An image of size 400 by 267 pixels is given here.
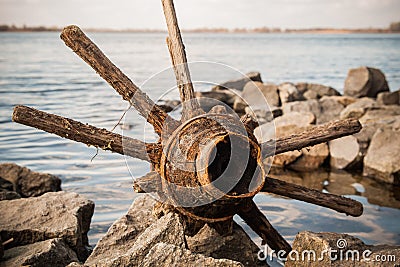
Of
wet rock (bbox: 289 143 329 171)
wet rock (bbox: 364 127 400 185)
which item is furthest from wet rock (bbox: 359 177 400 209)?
wet rock (bbox: 289 143 329 171)

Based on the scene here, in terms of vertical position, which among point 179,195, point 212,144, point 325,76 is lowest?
point 325,76

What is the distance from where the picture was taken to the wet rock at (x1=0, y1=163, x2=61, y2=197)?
714 cm

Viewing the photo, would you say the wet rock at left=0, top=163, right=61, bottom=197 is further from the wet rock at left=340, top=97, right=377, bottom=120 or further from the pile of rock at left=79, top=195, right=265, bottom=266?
the wet rock at left=340, top=97, right=377, bottom=120

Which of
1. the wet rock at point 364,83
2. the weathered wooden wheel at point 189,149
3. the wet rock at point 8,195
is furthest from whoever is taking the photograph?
the wet rock at point 364,83

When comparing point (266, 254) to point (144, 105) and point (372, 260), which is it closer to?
point (372, 260)

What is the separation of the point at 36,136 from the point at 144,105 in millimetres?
7737

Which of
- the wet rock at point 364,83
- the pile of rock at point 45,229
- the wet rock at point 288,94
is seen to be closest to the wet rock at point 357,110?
the wet rock at point 288,94

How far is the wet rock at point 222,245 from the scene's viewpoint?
200 inches

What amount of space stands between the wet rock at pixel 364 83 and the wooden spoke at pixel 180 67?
13.8m

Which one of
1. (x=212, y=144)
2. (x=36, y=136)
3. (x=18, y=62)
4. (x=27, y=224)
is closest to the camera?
(x=212, y=144)

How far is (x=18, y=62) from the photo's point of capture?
32.0 metres

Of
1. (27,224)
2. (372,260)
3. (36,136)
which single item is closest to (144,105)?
(27,224)

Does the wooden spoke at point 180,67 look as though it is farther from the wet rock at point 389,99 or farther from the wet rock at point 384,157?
the wet rock at point 389,99

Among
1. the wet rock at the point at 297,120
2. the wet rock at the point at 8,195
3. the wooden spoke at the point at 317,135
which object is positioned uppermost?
the wooden spoke at the point at 317,135
